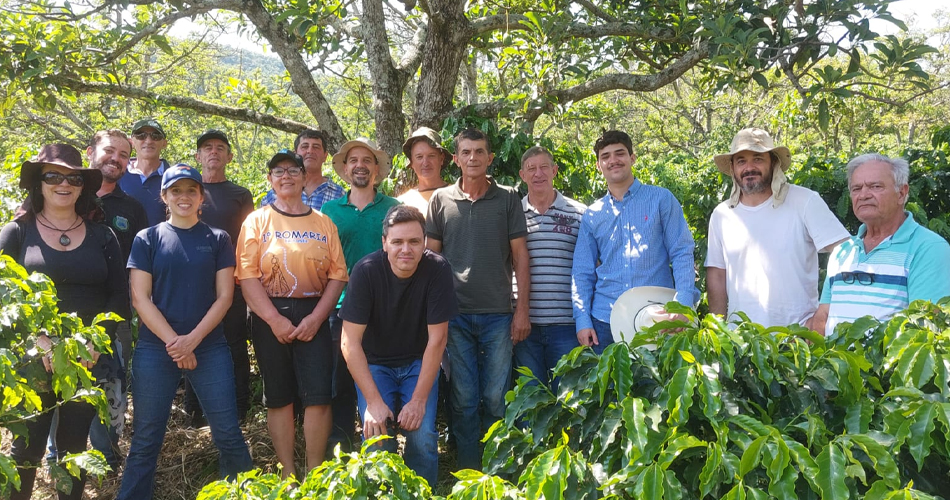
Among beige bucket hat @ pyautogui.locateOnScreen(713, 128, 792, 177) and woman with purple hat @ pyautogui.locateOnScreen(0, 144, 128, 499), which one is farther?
beige bucket hat @ pyautogui.locateOnScreen(713, 128, 792, 177)

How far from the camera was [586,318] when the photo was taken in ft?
12.7

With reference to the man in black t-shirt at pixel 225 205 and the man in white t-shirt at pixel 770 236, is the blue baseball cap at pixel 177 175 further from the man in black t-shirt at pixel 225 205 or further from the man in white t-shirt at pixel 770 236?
the man in white t-shirt at pixel 770 236

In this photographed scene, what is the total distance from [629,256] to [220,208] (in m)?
2.77

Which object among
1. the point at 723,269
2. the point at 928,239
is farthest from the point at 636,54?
the point at 928,239

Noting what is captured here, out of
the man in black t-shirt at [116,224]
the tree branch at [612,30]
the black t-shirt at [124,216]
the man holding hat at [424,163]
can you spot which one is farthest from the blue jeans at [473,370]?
the tree branch at [612,30]

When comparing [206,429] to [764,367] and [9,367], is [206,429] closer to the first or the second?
[9,367]

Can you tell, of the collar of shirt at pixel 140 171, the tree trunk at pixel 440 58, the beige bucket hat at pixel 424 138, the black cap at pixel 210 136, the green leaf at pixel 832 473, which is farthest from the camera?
the tree trunk at pixel 440 58

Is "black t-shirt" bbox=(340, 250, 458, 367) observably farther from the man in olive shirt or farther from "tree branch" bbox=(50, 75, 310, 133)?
"tree branch" bbox=(50, 75, 310, 133)

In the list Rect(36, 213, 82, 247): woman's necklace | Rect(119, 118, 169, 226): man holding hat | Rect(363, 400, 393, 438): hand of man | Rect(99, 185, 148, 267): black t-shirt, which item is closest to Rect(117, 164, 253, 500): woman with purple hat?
Rect(36, 213, 82, 247): woman's necklace

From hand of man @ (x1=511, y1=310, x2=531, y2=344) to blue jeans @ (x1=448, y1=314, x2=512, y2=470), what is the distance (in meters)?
0.04

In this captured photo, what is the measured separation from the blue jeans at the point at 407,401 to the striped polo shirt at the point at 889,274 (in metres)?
2.07

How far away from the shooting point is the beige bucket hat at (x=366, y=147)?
4492mm

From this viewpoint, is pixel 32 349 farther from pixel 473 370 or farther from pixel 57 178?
pixel 473 370

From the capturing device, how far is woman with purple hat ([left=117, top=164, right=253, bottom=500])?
3.60 metres
